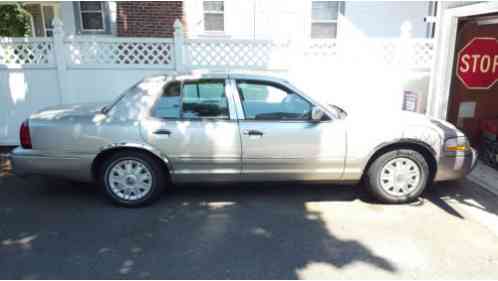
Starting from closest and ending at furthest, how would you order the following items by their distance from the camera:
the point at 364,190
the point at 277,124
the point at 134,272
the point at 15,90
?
the point at 134,272 → the point at 277,124 → the point at 364,190 → the point at 15,90

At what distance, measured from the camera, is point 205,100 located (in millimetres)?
3906

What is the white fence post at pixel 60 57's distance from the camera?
6246mm

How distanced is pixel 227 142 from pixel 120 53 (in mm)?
3759

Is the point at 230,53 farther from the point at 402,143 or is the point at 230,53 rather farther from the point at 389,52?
the point at 402,143

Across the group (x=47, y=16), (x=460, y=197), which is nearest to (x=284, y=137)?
(x=460, y=197)

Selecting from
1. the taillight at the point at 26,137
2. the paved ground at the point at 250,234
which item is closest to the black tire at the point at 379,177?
the paved ground at the point at 250,234

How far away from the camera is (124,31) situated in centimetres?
856

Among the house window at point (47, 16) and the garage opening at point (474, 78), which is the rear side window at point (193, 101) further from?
the house window at point (47, 16)

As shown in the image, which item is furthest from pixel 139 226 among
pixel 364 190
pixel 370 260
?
pixel 364 190

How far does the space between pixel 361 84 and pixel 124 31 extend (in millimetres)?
5836

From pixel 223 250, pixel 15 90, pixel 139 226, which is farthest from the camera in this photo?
pixel 15 90

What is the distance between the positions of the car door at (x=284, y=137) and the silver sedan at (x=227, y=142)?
0.01m

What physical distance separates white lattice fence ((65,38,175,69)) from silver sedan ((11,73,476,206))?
2.71m

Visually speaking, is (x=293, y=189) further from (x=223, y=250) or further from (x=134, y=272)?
(x=134, y=272)
